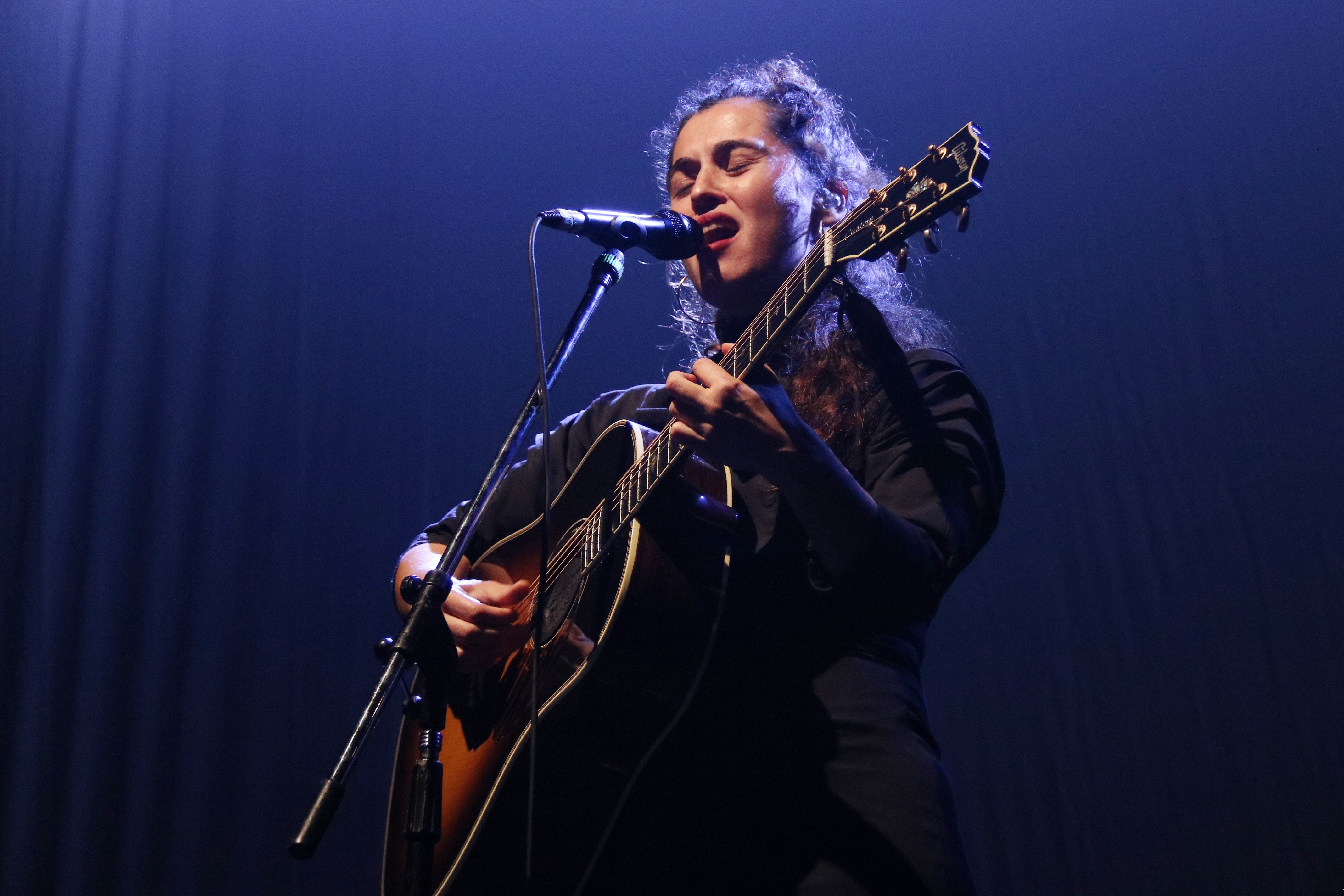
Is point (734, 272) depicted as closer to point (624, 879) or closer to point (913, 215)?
point (913, 215)

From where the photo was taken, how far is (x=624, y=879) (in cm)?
131

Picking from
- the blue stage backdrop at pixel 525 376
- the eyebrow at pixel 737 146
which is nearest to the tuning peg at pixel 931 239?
the eyebrow at pixel 737 146

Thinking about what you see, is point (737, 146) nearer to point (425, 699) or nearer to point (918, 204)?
point (918, 204)

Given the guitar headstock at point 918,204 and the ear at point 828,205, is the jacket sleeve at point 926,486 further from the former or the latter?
the ear at point 828,205

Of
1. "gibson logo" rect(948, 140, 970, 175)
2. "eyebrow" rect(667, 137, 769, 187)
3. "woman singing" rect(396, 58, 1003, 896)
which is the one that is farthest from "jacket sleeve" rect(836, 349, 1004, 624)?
"eyebrow" rect(667, 137, 769, 187)

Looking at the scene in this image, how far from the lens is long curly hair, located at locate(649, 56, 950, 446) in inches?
58.2

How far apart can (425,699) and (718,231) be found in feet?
3.39

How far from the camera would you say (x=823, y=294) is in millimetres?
1337

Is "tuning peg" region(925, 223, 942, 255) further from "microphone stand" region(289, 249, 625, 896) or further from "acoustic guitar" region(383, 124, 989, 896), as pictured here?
"microphone stand" region(289, 249, 625, 896)

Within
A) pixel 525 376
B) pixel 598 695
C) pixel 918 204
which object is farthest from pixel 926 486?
pixel 525 376

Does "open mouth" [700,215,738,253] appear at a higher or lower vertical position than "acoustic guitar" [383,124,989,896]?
higher

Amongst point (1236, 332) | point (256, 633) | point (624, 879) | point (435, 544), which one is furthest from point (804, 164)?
point (256, 633)

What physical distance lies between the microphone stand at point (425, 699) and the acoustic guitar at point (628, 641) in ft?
0.50

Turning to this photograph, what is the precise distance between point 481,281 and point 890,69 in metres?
1.58
